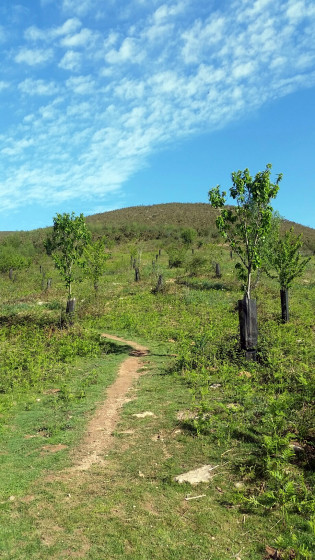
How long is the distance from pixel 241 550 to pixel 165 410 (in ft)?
15.0

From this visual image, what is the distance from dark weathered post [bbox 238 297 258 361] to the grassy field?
0.50 m

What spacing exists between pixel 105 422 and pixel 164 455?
2224mm

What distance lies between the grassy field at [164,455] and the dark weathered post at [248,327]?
50 cm

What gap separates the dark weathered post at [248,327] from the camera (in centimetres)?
1247

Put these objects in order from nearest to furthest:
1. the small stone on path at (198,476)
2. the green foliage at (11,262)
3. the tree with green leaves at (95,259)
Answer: the small stone on path at (198,476), the tree with green leaves at (95,259), the green foliage at (11,262)

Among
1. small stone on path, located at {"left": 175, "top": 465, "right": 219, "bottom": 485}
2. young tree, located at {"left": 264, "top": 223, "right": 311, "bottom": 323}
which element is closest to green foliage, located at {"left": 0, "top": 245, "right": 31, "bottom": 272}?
young tree, located at {"left": 264, "top": 223, "right": 311, "bottom": 323}

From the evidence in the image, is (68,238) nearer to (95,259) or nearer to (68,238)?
(68,238)

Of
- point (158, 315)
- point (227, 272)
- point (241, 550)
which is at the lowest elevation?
point (241, 550)

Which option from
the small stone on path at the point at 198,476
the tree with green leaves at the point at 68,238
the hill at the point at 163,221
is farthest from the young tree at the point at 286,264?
the hill at the point at 163,221

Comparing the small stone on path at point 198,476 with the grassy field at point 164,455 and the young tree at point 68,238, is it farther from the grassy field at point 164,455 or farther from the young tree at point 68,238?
the young tree at point 68,238

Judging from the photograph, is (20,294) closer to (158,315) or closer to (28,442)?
(158,315)

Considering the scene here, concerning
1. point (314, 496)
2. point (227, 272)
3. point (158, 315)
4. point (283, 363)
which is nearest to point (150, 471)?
point (314, 496)

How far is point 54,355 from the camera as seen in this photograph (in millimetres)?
14562

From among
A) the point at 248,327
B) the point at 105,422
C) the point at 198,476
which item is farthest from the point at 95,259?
the point at 198,476
